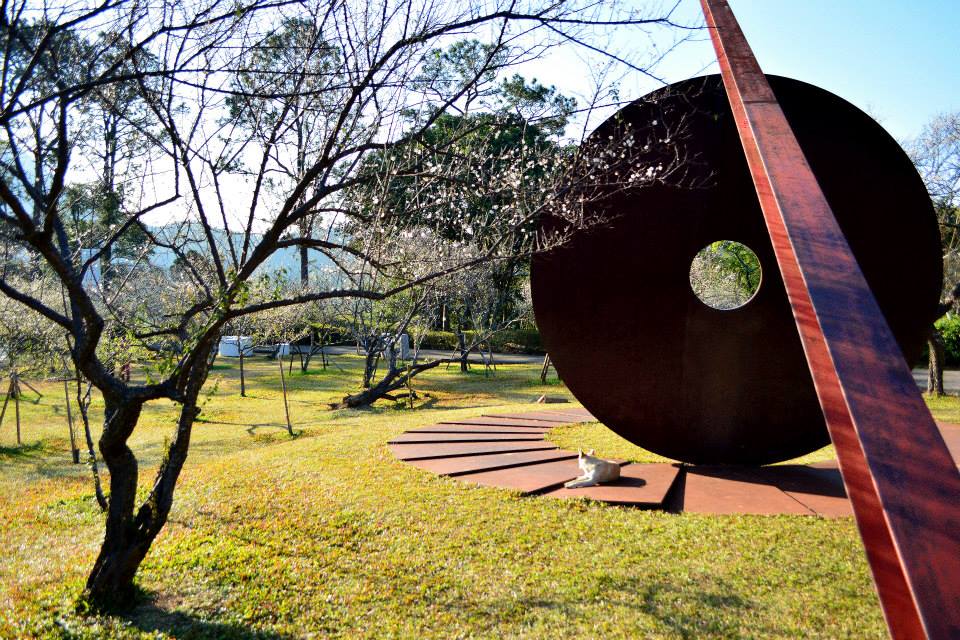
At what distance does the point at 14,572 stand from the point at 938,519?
5663 mm

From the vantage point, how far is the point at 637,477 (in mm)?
6254

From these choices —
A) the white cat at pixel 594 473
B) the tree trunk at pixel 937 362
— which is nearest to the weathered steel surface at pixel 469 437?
the white cat at pixel 594 473

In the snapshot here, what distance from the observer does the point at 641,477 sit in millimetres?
6250

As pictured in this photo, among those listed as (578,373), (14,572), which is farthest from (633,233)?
(14,572)

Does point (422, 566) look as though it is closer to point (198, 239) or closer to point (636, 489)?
point (636, 489)

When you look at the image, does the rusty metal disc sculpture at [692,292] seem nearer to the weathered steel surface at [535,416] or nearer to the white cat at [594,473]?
the white cat at [594,473]

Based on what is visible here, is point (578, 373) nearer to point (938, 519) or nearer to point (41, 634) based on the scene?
point (41, 634)

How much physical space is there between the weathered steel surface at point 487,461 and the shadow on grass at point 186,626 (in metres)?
3.07

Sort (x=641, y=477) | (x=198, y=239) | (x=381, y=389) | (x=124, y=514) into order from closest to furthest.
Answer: (x=124, y=514)
(x=198, y=239)
(x=641, y=477)
(x=381, y=389)

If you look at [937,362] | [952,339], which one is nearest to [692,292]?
[937,362]

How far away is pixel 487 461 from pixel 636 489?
176 centimetres

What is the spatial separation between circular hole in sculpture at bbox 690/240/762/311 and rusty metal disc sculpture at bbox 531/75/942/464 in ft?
43.4

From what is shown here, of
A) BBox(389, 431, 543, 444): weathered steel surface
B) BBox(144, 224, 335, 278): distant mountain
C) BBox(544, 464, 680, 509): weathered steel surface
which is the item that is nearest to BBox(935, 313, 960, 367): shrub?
BBox(389, 431, 543, 444): weathered steel surface

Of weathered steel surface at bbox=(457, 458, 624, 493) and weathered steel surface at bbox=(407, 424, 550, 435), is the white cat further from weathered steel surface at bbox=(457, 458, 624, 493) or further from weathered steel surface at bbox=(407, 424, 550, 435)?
weathered steel surface at bbox=(407, 424, 550, 435)
